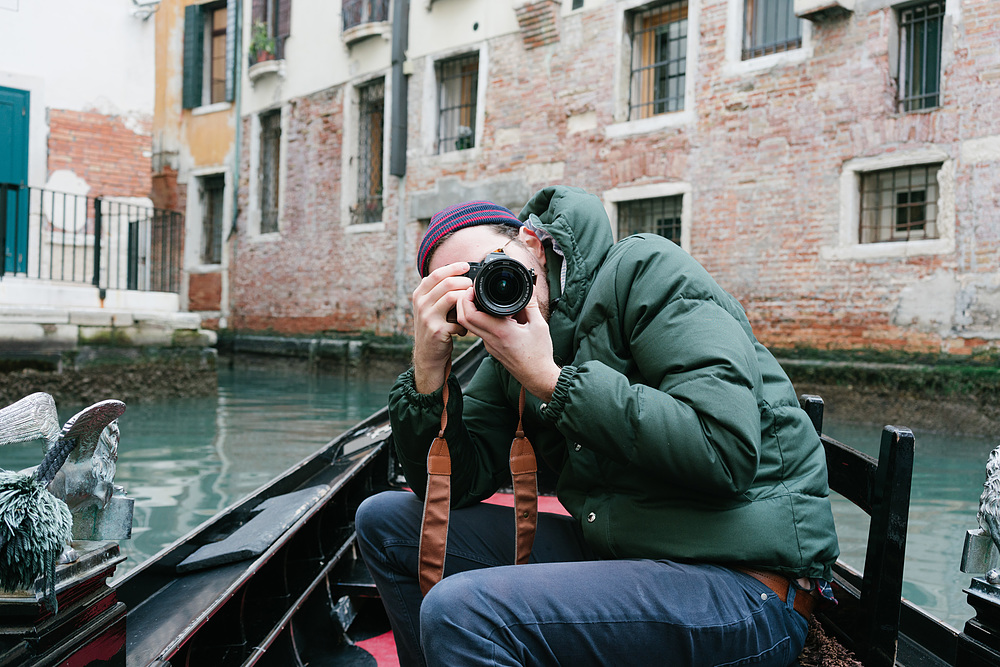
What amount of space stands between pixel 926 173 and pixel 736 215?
1.44 metres

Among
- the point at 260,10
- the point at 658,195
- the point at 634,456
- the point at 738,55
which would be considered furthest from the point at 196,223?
the point at 634,456

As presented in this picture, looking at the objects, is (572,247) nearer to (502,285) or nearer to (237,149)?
(502,285)

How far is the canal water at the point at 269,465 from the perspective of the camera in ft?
10.5

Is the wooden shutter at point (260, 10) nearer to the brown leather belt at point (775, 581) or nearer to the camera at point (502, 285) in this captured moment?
the camera at point (502, 285)

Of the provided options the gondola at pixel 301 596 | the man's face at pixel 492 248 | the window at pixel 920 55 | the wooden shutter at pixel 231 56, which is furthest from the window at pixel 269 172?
the man's face at pixel 492 248

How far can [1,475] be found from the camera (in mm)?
865

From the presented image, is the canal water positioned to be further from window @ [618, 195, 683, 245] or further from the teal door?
window @ [618, 195, 683, 245]

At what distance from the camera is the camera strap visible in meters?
1.15

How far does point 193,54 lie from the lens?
12.7 metres

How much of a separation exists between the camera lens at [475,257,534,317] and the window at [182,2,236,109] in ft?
40.9

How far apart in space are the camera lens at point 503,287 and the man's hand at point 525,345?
0.01 meters

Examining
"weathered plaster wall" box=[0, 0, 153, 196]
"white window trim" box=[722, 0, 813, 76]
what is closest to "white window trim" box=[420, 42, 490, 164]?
"white window trim" box=[722, 0, 813, 76]

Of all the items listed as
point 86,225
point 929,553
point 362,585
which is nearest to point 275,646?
point 362,585

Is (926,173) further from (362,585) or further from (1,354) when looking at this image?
(1,354)
